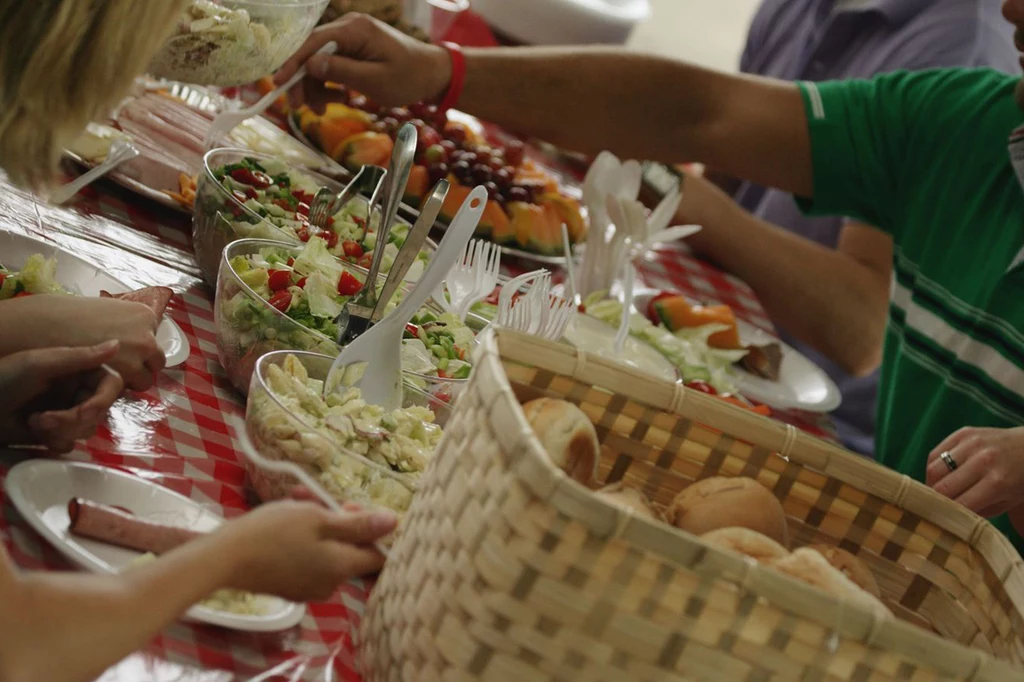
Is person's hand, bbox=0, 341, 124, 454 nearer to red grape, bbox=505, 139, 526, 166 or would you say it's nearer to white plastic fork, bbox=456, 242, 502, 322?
white plastic fork, bbox=456, 242, 502, 322

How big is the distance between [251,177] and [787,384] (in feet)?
3.38

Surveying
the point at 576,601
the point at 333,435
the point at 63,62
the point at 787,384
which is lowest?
the point at 787,384

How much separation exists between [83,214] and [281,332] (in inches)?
18.0

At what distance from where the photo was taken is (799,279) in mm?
2305

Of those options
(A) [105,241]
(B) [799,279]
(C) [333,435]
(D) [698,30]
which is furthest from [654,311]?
(D) [698,30]

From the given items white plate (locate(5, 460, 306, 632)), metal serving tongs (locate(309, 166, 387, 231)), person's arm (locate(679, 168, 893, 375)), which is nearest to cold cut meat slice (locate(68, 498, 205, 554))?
white plate (locate(5, 460, 306, 632))

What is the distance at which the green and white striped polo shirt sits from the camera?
182cm

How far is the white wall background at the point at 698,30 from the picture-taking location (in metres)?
7.09

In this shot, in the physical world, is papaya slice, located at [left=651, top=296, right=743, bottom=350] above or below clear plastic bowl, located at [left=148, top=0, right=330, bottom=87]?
below

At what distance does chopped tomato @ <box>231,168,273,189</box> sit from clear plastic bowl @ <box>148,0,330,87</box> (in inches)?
5.6

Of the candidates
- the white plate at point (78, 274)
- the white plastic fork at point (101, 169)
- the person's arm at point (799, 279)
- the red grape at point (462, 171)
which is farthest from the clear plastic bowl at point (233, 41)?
Result: the person's arm at point (799, 279)

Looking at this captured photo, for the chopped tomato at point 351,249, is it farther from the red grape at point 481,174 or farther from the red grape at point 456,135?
the red grape at point 456,135

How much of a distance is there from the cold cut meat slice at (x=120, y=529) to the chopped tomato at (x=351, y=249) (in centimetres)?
56

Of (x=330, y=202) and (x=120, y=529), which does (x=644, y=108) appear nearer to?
(x=330, y=202)
